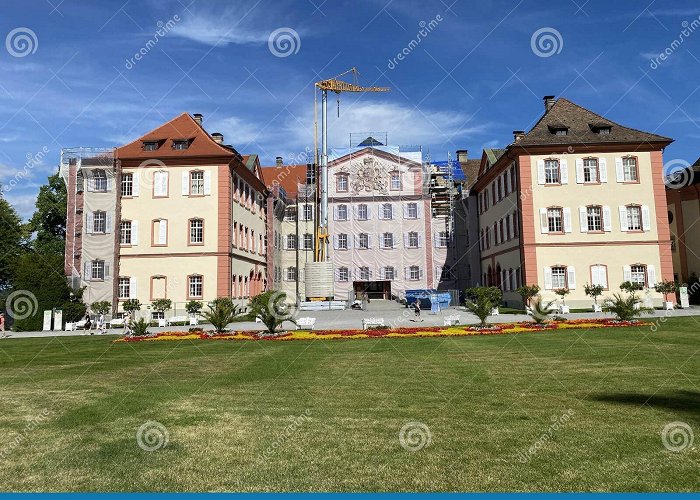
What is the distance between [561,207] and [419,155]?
19052mm

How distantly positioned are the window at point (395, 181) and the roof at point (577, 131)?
15.9m

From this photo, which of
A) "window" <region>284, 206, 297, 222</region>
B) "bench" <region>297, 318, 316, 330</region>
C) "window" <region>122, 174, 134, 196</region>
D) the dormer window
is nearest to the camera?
"bench" <region>297, 318, 316, 330</region>

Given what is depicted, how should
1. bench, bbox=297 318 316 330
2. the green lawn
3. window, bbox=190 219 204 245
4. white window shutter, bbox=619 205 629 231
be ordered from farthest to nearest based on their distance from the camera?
window, bbox=190 219 204 245 → white window shutter, bbox=619 205 629 231 → bench, bbox=297 318 316 330 → the green lawn

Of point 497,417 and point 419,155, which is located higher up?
point 419,155

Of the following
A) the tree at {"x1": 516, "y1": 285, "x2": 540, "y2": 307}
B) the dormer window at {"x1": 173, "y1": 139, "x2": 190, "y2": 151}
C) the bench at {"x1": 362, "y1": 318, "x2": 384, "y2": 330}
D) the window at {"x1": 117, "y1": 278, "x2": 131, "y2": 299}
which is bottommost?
the bench at {"x1": 362, "y1": 318, "x2": 384, "y2": 330}

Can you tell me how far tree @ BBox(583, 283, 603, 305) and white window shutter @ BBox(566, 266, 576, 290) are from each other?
701 mm

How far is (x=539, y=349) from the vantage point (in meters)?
14.4

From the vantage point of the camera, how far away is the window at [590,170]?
33812 millimetres

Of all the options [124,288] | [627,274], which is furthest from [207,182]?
[627,274]

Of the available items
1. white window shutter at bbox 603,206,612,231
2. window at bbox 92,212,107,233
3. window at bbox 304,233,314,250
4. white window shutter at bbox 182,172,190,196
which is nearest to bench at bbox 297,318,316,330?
white window shutter at bbox 182,172,190,196

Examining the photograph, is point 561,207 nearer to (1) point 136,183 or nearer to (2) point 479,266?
(2) point 479,266

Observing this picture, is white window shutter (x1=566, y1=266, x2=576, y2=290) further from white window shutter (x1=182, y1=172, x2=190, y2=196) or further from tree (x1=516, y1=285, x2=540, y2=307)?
white window shutter (x1=182, y1=172, x2=190, y2=196)

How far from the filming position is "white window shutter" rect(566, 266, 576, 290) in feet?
109

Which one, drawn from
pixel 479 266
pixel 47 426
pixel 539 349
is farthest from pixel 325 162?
pixel 47 426
